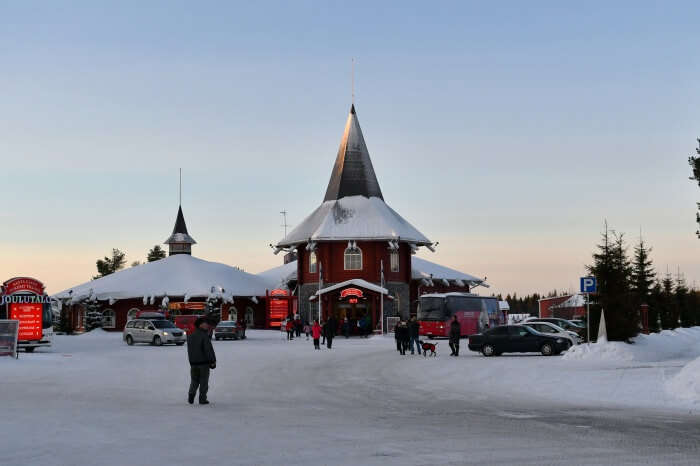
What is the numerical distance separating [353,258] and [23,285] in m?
33.8

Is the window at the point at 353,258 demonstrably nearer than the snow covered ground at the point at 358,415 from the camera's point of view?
No

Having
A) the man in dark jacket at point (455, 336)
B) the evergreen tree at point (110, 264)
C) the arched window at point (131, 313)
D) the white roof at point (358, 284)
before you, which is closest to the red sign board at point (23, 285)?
the man in dark jacket at point (455, 336)

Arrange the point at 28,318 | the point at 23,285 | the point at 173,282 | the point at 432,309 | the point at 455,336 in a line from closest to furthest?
the point at 455,336
the point at 28,318
the point at 23,285
the point at 432,309
the point at 173,282

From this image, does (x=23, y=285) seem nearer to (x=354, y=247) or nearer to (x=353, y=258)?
(x=354, y=247)

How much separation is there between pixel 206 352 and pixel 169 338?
30.3m

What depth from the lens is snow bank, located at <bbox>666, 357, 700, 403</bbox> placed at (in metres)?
17.2

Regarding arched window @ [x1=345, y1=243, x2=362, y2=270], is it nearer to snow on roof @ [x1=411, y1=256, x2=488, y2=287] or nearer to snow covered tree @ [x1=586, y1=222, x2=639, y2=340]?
snow on roof @ [x1=411, y1=256, x2=488, y2=287]

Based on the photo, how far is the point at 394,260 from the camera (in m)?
68.2

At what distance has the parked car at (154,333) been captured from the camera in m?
46.1

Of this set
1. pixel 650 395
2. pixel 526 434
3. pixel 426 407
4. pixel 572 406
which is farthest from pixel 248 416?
pixel 650 395

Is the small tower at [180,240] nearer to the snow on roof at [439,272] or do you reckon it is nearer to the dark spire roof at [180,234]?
the dark spire roof at [180,234]

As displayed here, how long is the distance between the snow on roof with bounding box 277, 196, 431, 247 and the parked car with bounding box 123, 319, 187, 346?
2144cm

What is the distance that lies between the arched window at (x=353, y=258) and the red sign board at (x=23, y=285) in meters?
32.7

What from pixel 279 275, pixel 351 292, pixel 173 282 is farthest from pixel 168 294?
pixel 351 292
